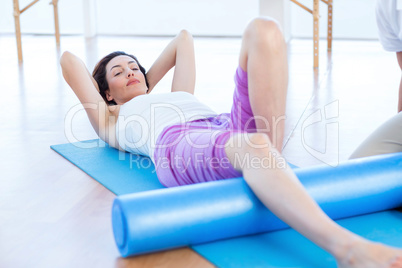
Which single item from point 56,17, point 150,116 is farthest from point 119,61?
point 56,17

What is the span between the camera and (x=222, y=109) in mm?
3057

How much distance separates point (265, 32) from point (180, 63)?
0.92 meters

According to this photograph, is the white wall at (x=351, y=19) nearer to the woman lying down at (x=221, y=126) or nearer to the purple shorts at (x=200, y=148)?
the woman lying down at (x=221, y=126)

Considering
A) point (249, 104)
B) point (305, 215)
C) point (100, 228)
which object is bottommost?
point (100, 228)

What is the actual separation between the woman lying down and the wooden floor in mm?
230

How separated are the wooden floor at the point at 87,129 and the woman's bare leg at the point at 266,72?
0.45 metres

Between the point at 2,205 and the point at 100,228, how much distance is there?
1.29ft

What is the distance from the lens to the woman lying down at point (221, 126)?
1.28 metres

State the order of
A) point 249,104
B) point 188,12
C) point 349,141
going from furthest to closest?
point 188,12 → point 349,141 → point 249,104

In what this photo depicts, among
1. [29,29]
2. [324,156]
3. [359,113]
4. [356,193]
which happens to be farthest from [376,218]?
[29,29]

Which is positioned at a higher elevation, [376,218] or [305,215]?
[305,215]

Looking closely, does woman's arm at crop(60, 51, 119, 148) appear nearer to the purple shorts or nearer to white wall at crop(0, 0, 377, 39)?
the purple shorts

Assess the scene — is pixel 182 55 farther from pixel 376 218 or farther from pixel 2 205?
pixel 376 218

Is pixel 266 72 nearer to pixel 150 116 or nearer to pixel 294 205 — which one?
pixel 294 205
